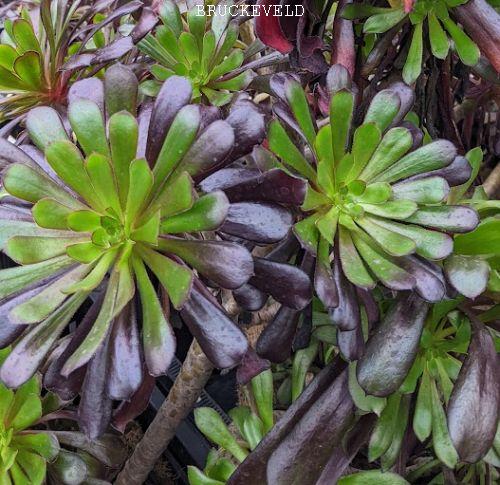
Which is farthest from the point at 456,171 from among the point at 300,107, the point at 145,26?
the point at 145,26

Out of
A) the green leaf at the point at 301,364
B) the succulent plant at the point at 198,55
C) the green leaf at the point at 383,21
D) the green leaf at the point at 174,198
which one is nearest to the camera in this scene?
the green leaf at the point at 174,198

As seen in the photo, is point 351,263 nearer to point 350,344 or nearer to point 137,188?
point 350,344

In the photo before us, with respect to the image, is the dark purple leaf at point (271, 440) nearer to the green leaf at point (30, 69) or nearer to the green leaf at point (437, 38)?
the green leaf at point (437, 38)

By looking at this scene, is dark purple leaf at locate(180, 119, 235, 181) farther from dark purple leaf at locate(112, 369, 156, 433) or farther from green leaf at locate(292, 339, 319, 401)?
green leaf at locate(292, 339, 319, 401)

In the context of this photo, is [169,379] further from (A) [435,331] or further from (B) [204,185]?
(B) [204,185]

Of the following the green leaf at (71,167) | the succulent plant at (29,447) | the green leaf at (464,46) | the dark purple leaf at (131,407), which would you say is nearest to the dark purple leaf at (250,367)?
the dark purple leaf at (131,407)

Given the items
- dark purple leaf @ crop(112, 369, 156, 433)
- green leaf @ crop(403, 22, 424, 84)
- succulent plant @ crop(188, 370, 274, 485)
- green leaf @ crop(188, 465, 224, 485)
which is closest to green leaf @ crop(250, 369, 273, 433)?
succulent plant @ crop(188, 370, 274, 485)
